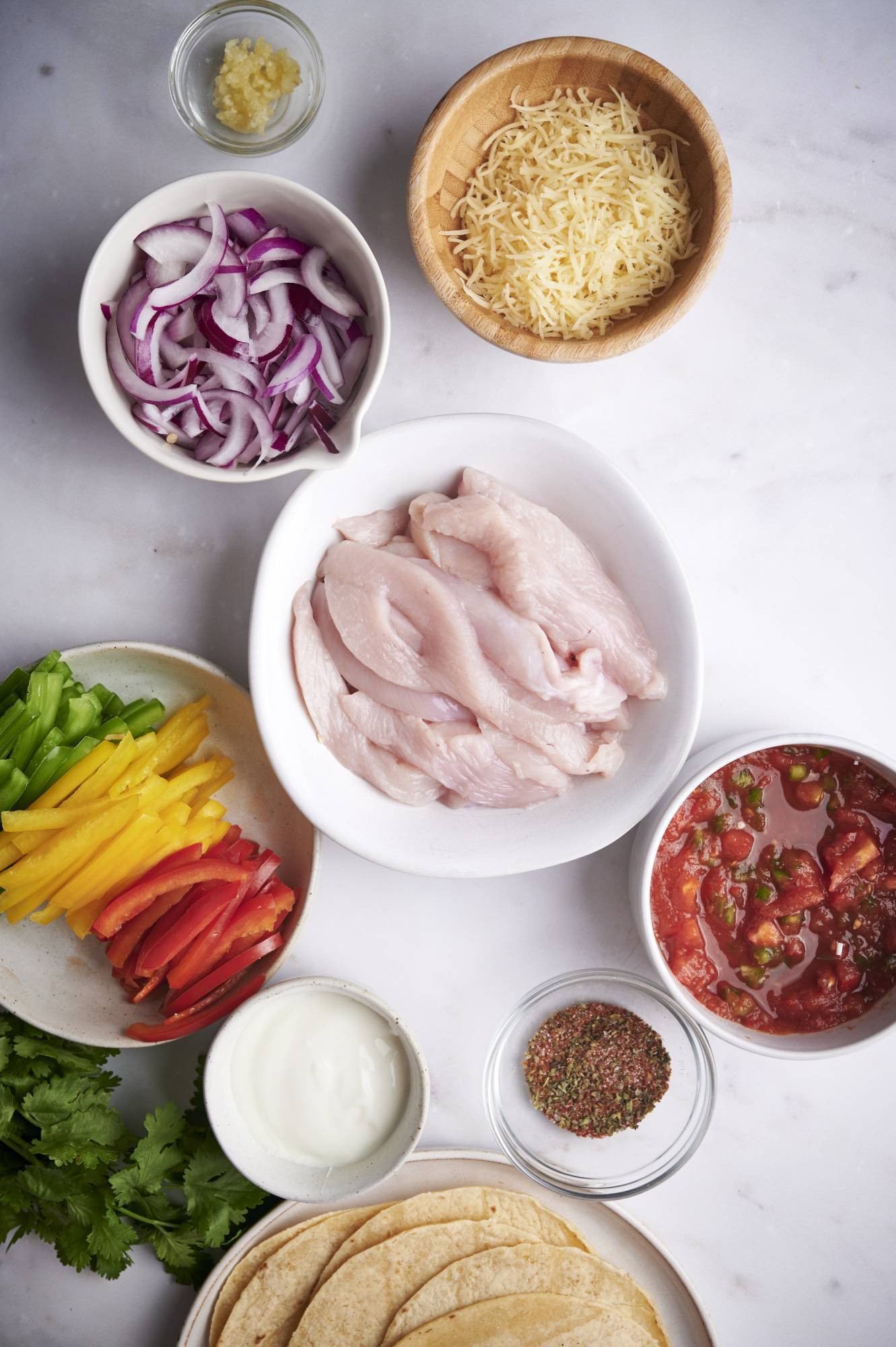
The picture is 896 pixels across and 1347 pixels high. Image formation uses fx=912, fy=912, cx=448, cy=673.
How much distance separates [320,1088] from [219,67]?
8.51 ft

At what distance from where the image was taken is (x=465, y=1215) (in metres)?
2.38

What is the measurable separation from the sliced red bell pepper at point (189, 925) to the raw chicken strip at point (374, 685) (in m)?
0.57

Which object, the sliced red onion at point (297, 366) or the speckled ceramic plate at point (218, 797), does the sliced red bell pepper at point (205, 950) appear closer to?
the speckled ceramic plate at point (218, 797)

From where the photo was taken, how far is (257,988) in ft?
7.49

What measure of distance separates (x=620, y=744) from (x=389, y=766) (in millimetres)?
552

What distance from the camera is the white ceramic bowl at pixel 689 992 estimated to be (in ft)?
6.98

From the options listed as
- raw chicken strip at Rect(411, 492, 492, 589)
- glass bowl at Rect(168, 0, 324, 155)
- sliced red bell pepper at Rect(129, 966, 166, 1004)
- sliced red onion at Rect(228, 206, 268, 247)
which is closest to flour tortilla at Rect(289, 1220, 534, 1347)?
sliced red bell pepper at Rect(129, 966, 166, 1004)

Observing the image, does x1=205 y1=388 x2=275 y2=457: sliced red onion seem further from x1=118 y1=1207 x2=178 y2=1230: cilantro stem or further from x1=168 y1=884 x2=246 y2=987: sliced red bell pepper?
x1=118 y1=1207 x2=178 y2=1230: cilantro stem

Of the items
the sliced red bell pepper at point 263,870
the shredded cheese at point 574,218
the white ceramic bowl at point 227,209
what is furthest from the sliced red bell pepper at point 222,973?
the shredded cheese at point 574,218

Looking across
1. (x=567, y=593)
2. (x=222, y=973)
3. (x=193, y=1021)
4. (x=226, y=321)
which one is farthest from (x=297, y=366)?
(x=193, y=1021)

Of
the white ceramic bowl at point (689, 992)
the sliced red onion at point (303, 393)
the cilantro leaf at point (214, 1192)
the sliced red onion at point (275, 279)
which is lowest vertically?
the cilantro leaf at point (214, 1192)

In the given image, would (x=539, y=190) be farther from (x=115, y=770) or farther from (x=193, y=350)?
(x=115, y=770)

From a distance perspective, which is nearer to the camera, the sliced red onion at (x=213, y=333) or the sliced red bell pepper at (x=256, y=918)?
the sliced red onion at (x=213, y=333)

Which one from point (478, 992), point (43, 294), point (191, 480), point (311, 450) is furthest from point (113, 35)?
point (478, 992)
